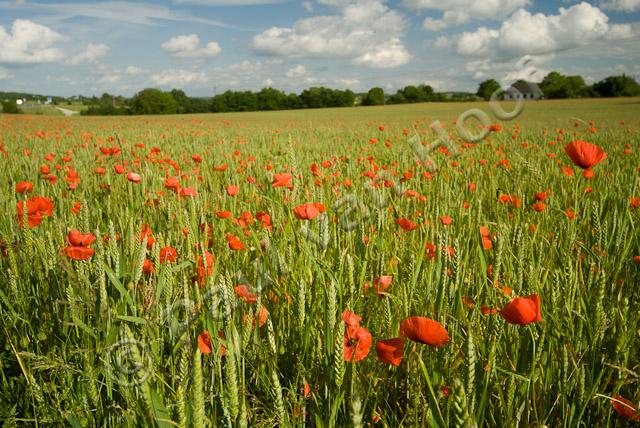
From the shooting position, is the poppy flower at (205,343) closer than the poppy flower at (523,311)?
No

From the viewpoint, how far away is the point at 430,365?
1.06 meters

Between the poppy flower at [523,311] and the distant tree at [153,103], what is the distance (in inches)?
2524

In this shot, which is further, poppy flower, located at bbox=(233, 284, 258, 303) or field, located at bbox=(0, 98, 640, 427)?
poppy flower, located at bbox=(233, 284, 258, 303)

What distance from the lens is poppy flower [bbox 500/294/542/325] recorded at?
0.82 metres

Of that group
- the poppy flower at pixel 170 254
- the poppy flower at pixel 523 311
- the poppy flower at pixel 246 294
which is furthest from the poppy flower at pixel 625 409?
the poppy flower at pixel 170 254

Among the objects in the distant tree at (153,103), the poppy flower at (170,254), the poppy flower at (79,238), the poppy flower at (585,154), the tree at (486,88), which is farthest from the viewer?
the distant tree at (153,103)

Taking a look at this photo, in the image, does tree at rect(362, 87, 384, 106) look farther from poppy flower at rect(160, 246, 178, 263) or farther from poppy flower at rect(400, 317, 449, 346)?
poppy flower at rect(400, 317, 449, 346)

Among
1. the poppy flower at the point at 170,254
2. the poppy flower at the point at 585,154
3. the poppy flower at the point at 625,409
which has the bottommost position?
the poppy flower at the point at 625,409

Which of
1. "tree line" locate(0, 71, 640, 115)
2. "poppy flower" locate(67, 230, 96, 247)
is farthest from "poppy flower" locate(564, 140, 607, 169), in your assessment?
"tree line" locate(0, 71, 640, 115)

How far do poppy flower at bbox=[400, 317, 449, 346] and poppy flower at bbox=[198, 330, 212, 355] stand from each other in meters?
0.50

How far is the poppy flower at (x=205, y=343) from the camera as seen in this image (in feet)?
3.42

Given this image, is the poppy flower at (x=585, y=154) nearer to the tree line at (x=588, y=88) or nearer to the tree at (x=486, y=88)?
the tree at (x=486, y=88)

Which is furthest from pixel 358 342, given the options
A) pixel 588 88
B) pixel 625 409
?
pixel 588 88

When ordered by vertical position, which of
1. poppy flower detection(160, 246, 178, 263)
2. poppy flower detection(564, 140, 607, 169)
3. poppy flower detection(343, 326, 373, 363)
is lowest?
poppy flower detection(343, 326, 373, 363)
